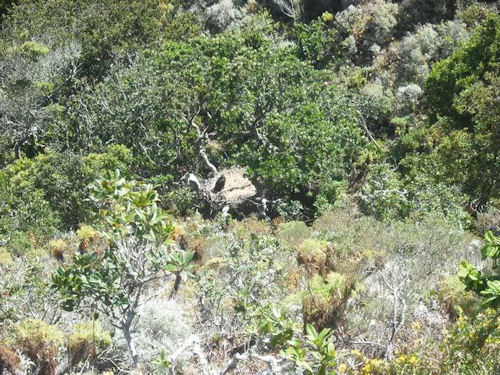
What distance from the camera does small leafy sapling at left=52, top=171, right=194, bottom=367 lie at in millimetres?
4750

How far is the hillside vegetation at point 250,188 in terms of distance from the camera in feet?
16.8

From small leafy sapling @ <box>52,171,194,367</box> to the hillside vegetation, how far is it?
0.7 inches

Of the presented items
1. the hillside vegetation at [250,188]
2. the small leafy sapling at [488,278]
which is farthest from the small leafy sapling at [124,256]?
the small leafy sapling at [488,278]

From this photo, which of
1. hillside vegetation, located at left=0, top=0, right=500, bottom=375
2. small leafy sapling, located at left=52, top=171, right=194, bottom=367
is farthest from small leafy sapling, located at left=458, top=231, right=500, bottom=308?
small leafy sapling, located at left=52, top=171, right=194, bottom=367

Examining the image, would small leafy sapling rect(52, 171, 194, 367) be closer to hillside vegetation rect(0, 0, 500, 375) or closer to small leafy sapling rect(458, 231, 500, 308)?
hillside vegetation rect(0, 0, 500, 375)

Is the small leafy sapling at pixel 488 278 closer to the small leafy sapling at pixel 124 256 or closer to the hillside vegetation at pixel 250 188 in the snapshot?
the hillside vegetation at pixel 250 188

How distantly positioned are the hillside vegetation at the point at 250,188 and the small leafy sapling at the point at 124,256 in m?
0.02

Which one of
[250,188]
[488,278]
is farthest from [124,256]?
[250,188]

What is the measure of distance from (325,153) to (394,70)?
6804mm

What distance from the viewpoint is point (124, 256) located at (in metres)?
5.06

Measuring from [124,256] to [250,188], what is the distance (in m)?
13.0

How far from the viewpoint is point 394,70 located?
20641mm

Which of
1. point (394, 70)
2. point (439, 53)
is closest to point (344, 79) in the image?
point (394, 70)

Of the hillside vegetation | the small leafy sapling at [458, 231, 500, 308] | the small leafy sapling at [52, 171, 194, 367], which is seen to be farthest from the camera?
the hillside vegetation
